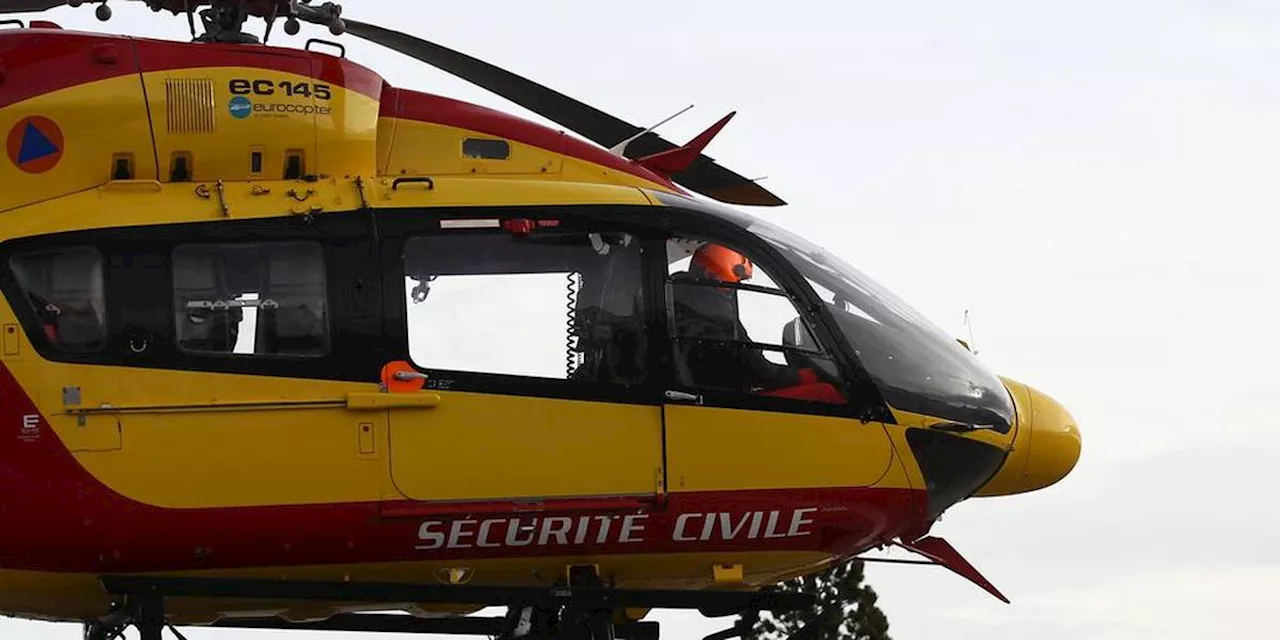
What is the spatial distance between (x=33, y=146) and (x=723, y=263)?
3.79 metres

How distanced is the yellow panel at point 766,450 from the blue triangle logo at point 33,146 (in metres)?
3.57

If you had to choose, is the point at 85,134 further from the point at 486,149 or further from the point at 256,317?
the point at 486,149

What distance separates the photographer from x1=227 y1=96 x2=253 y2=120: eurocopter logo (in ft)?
37.6

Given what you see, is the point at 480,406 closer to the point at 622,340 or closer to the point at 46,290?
the point at 622,340

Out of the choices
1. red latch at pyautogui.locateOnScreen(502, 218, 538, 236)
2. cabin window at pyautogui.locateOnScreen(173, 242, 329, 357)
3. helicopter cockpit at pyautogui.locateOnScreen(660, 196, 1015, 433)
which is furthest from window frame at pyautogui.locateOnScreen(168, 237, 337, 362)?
helicopter cockpit at pyautogui.locateOnScreen(660, 196, 1015, 433)

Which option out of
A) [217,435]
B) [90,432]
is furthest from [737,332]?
[90,432]

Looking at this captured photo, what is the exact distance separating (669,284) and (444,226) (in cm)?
127

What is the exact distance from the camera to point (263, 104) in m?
11.5

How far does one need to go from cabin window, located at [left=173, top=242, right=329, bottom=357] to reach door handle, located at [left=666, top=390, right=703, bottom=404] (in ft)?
6.09

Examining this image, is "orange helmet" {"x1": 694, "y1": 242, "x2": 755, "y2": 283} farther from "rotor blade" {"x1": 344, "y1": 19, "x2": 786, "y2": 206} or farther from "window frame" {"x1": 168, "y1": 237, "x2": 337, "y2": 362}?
"window frame" {"x1": 168, "y1": 237, "x2": 337, "y2": 362}

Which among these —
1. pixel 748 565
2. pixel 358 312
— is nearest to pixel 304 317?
pixel 358 312

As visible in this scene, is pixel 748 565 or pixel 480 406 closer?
pixel 480 406

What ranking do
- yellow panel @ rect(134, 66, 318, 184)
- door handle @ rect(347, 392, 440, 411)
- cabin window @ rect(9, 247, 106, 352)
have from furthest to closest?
1. yellow panel @ rect(134, 66, 318, 184)
2. door handle @ rect(347, 392, 440, 411)
3. cabin window @ rect(9, 247, 106, 352)

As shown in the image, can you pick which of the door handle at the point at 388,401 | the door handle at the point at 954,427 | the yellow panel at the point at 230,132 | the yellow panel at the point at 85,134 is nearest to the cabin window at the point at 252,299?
the door handle at the point at 388,401
